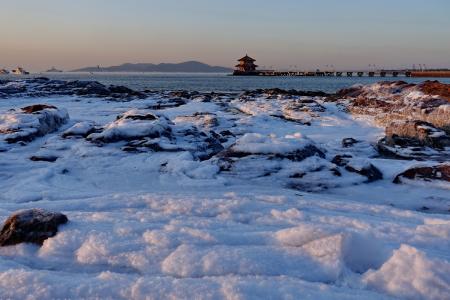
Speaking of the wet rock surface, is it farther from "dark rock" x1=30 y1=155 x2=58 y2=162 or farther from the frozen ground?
"dark rock" x1=30 y1=155 x2=58 y2=162

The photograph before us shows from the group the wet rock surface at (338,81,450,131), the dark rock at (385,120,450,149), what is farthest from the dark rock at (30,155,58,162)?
the wet rock surface at (338,81,450,131)

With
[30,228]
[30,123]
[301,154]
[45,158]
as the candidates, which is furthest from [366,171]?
[30,123]

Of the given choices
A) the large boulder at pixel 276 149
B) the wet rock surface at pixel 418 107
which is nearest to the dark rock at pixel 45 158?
the large boulder at pixel 276 149

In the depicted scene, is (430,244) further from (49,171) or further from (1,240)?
(49,171)

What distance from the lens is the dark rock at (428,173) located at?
7395 millimetres

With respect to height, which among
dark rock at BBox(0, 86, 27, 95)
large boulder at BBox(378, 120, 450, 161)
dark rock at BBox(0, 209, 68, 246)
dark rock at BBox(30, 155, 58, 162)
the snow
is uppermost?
the snow

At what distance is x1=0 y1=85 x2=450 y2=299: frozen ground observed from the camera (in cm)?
346

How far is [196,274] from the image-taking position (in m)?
3.71

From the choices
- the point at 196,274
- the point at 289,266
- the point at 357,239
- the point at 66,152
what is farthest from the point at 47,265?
the point at 66,152

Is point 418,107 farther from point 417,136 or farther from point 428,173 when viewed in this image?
point 428,173

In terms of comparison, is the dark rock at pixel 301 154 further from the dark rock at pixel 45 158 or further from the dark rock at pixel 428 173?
the dark rock at pixel 45 158

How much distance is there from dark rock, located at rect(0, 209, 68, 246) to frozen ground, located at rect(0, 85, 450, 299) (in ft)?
0.32

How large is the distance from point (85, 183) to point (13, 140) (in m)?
4.61

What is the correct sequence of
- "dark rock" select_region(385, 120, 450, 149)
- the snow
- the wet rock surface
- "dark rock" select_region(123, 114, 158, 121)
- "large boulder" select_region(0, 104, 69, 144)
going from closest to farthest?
the snow
"large boulder" select_region(0, 104, 69, 144)
"dark rock" select_region(385, 120, 450, 149)
"dark rock" select_region(123, 114, 158, 121)
the wet rock surface
